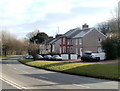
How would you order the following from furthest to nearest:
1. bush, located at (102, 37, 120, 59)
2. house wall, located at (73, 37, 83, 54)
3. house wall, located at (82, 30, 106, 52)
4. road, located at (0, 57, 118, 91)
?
house wall, located at (73, 37, 83, 54) < house wall, located at (82, 30, 106, 52) < bush, located at (102, 37, 120, 59) < road, located at (0, 57, 118, 91)

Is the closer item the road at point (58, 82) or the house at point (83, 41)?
the road at point (58, 82)

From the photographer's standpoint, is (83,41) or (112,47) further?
(83,41)

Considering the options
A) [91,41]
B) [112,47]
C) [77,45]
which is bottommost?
[112,47]

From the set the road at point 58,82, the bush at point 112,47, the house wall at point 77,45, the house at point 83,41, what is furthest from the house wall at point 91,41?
the road at point 58,82

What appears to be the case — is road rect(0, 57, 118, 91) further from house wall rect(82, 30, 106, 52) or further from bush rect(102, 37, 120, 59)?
house wall rect(82, 30, 106, 52)

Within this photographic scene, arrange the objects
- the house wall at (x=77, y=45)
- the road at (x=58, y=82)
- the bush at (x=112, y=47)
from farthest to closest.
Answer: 1. the house wall at (x=77, y=45)
2. the bush at (x=112, y=47)
3. the road at (x=58, y=82)

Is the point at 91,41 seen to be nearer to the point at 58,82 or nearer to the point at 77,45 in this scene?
the point at 77,45

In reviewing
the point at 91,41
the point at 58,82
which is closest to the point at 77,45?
the point at 91,41

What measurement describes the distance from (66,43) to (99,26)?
47.7 metres

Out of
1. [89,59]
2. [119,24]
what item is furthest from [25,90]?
[89,59]

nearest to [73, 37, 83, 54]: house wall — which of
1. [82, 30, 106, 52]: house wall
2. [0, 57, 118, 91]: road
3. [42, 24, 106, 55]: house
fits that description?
[42, 24, 106, 55]: house

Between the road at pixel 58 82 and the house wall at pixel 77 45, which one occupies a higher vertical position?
the house wall at pixel 77 45

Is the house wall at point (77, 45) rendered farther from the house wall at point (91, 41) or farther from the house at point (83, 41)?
the house wall at point (91, 41)

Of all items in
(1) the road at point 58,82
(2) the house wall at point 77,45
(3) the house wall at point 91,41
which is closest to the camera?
(1) the road at point 58,82
